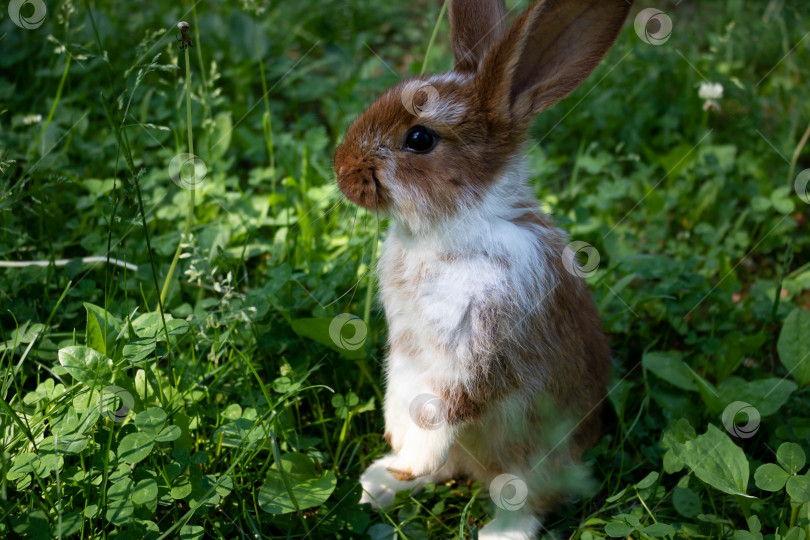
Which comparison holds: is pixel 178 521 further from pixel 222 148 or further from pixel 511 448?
pixel 222 148

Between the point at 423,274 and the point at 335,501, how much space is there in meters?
0.83

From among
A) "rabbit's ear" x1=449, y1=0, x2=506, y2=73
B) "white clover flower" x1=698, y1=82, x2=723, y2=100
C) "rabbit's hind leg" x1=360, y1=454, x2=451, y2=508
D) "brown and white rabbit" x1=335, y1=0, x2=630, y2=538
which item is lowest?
"rabbit's hind leg" x1=360, y1=454, x2=451, y2=508

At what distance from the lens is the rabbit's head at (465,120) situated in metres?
2.32

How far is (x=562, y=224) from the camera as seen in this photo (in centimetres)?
354

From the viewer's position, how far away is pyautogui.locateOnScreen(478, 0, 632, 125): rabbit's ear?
2.29m

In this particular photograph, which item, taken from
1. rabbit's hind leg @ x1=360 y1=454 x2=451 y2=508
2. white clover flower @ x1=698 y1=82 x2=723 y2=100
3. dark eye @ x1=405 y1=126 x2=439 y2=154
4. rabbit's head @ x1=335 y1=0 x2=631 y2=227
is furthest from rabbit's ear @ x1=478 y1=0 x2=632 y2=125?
white clover flower @ x1=698 y1=82 x2=723 y2=100

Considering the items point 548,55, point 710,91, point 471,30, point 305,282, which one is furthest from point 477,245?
point 710,91

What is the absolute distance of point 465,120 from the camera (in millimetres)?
2359

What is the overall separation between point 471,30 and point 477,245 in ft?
2.76

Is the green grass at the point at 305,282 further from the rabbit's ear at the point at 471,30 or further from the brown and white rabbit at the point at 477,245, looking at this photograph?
the rabbit's ear at the point at 471,30

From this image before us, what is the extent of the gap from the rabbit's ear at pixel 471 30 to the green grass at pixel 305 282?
2.22 ft

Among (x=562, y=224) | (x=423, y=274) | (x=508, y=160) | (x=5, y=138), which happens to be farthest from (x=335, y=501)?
(x=5, y=138)

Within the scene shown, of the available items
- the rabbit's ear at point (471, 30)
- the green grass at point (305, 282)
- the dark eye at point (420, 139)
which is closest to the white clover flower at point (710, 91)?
the green grass at point (305, 282)

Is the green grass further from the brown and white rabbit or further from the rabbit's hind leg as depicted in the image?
the brown and white rabbit
